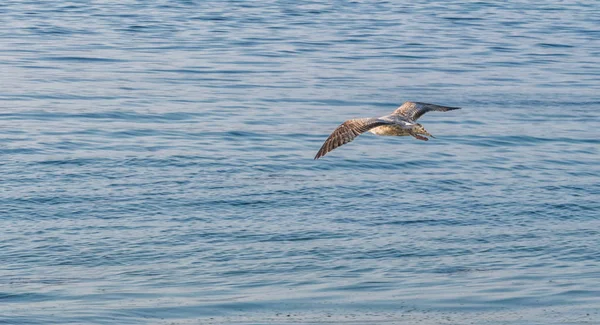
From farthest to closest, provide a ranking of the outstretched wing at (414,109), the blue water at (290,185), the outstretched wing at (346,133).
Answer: the blue water at (290,185) < the outstretched wing at (414,109) < the outstretched wing at (346,133)

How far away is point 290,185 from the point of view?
15.8 metres

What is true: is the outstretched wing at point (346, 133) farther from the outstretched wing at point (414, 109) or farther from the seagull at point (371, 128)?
the outstretched wing at point (414, 109)

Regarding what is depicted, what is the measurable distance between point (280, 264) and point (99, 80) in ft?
38.1

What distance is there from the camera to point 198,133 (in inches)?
735

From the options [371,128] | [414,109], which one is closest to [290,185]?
[414,109]

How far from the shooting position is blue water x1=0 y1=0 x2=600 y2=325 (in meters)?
11.6

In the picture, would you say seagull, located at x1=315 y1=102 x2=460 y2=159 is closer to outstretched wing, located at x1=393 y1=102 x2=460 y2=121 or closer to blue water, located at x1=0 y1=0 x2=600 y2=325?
outstretched wing, located at x1=393 y1=102 x2=460 y2=121

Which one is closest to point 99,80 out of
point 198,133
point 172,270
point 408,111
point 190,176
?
point 198,133

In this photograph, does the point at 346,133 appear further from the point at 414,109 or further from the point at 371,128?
the point at 414,109

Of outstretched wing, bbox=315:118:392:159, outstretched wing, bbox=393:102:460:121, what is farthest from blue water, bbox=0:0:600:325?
outstretched wing, bbox=393:102:460:121

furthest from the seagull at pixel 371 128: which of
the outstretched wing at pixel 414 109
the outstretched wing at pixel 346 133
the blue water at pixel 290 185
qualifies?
the blue water at pixel 290 185

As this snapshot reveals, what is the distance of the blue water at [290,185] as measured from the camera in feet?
38.2

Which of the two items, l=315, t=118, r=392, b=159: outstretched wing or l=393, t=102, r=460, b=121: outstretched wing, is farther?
l=393, t=102, r=460, b=121: outstretched wing

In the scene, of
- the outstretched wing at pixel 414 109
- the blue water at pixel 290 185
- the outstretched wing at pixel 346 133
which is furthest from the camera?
the blue water at pixel 290 185
